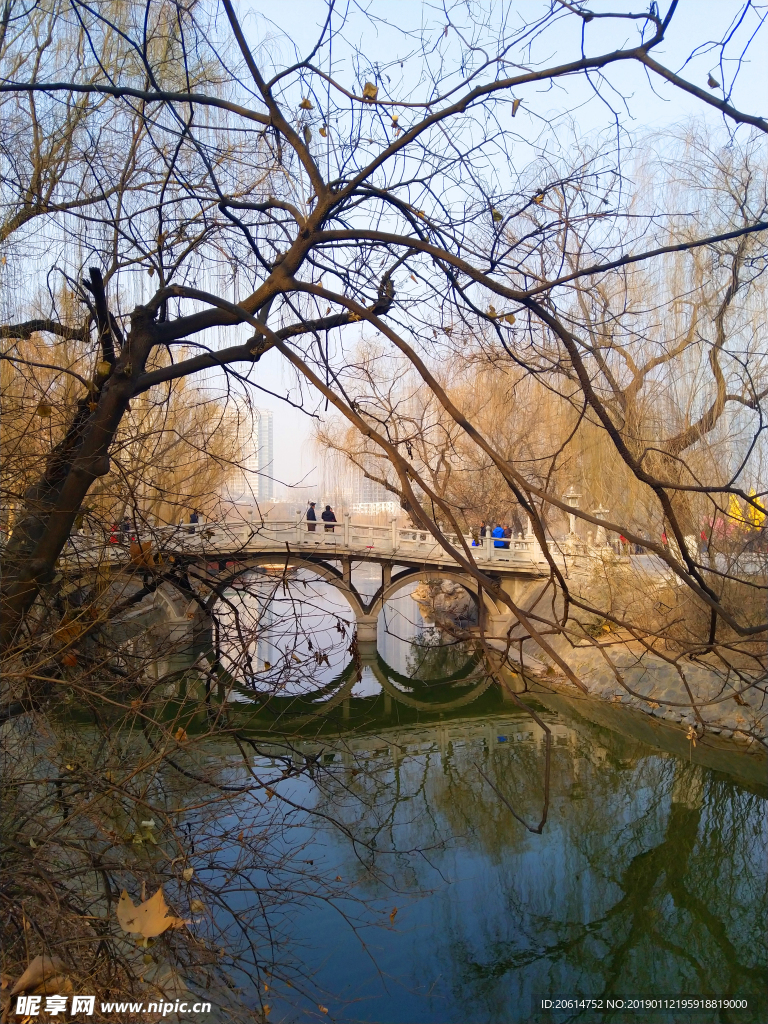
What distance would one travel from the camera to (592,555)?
11.0 meters

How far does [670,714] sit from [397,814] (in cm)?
423

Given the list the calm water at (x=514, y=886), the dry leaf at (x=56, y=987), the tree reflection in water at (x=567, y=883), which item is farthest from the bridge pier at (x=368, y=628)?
the dry leaf at (x=56, y=987)

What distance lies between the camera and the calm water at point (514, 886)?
4.32 meters

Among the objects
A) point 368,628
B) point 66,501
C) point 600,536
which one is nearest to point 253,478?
point 66,501

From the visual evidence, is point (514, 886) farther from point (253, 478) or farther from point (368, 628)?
point (368, 628)

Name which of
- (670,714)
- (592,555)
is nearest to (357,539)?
(592,555)

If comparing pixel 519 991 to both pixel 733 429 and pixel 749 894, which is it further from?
pixel 733 429

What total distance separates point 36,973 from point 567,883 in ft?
16.6

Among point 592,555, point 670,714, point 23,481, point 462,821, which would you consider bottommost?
point 462,821

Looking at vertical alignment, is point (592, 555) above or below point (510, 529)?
below

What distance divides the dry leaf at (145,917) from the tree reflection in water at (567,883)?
69.3 inches

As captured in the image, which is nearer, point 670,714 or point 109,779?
point 109,779

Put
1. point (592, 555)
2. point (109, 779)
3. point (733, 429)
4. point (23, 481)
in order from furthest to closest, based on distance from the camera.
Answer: point (592, 555), point (733, 429), point (23, 481), point (109, 779)

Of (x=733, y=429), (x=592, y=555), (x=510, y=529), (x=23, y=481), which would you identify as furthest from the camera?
(x=510, y=529)
